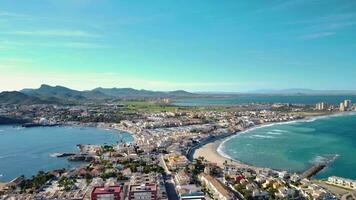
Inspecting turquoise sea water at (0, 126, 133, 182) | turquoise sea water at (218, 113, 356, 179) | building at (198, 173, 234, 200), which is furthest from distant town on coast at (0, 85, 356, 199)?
turquoise sea water at (218, 113, 356, 179)

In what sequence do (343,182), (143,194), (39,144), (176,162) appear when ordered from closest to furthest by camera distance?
(143,194)
(343,182)
(176,162)
(39,144)

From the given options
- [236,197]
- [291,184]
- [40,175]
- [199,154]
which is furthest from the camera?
[199,154]

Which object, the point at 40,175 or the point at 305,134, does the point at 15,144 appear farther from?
the point at 305,134

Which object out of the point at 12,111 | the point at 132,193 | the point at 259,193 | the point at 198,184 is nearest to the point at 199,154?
the point at 198,184

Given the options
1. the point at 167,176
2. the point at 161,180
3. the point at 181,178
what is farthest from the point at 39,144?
the point at 181,178

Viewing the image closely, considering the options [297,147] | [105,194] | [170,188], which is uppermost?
[105,194]

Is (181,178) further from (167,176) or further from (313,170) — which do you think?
(313,170)

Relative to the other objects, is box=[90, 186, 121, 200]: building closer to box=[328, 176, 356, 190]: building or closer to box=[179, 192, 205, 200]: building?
box=[179, 192, 205, 200]: building
